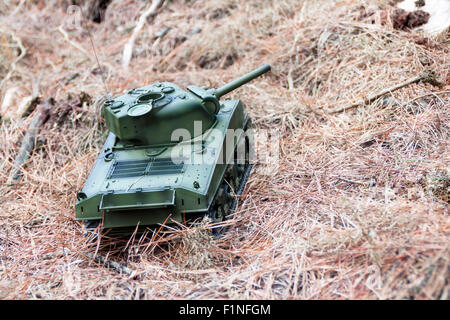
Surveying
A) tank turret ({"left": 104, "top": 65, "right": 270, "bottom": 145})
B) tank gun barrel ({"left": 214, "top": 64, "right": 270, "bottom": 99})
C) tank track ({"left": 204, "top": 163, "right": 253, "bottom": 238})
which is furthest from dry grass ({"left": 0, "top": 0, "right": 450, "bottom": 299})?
tank turret ({"left": 104, "top": 65, "right": 270, "bottom": 145})

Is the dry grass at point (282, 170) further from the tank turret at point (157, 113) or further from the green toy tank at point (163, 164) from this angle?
the tank turret at point (157, 113)

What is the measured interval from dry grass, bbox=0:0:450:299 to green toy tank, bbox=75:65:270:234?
0.79ft

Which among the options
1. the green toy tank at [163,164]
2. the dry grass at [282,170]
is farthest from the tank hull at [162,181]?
the dry grass at [282,170]

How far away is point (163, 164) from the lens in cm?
430

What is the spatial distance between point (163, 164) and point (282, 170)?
56.8 inches

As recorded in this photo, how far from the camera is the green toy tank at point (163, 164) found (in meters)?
3.96

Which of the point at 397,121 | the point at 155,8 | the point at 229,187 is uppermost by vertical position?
the point at 155,8

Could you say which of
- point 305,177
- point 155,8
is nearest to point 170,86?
point 305,177

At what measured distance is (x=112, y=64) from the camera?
8141mm

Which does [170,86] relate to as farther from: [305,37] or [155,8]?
[155,8]

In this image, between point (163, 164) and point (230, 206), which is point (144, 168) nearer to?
point (163, 164)

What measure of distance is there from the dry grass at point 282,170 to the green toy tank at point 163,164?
242 mm

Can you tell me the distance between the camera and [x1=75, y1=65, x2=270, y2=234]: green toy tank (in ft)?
13.0

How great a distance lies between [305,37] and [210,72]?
1547 millimetres
